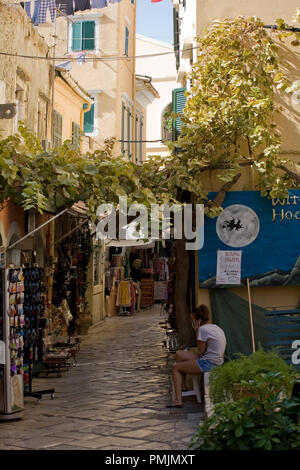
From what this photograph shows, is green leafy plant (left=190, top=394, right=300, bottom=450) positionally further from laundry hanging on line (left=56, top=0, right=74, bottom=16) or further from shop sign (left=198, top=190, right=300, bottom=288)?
laundry hanging on line (left=56, top=0, right=74, bottom=16)

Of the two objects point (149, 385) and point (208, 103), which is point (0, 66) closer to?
point (208, 103)

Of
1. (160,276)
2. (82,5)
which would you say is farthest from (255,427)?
(160,276)

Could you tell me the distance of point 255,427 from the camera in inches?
177

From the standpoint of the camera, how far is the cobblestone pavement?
7852 millimetres

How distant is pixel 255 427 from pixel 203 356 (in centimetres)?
500

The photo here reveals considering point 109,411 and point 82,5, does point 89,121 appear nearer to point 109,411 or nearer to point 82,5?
point 82,5

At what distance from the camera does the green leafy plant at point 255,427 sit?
4.35 m

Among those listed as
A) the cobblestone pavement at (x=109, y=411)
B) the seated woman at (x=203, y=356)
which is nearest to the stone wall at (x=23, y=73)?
the cobblestone pavement at (x=109, y=411)

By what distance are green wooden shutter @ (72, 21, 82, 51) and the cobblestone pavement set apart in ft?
40.5

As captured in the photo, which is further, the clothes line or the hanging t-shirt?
the clothes line

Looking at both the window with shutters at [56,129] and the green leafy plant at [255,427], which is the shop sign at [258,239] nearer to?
the green leafy plant at [255,427]

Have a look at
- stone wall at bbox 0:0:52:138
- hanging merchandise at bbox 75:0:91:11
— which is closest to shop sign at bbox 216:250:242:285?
stone wall at bbox 0:0:52:138
